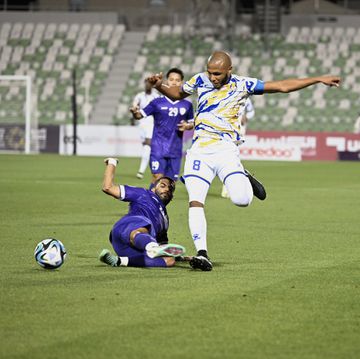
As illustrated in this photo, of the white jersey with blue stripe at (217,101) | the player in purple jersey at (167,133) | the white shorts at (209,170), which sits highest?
the white jersey with blue stripe at (217,101)

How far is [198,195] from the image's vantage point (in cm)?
977

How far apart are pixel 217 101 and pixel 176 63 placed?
3549cm

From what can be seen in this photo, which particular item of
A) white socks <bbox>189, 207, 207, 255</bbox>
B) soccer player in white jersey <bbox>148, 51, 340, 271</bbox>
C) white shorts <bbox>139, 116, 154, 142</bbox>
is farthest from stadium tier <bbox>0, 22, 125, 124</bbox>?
white socks <bbox>189, 207, 207, 255</bbox>

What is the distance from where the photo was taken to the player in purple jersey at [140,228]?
9492 mm

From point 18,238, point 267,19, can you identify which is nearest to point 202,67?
point 267,19

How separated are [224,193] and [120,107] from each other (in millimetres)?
23826

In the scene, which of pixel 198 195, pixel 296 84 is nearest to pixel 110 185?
pixel 198 195

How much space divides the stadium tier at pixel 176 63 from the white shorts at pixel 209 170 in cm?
3091

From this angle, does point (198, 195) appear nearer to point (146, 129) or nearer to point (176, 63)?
point (146, 129)

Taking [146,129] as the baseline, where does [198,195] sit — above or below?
above

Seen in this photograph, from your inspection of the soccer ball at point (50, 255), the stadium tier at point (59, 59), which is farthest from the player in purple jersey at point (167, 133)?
the stadium tier at point (59, 59)

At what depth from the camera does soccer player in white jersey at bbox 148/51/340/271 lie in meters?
9.72

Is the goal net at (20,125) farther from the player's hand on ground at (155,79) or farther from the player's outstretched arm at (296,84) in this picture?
the player's outstretched arm at (296,84)

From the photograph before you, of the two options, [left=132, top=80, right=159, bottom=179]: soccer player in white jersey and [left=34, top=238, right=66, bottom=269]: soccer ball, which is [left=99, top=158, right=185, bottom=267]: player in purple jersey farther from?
[left=132, top=80, right=159, bottom=179]: soccer player in white jersey
